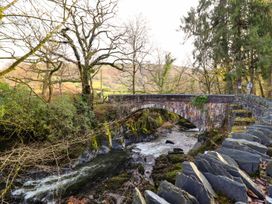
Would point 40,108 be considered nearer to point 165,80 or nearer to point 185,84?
point 165,80

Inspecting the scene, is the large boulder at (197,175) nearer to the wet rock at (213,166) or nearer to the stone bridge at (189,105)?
the wet rock at (213,166)

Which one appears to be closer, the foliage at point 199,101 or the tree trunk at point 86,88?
the foliage at point 199,101

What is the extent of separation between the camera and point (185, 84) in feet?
87.0

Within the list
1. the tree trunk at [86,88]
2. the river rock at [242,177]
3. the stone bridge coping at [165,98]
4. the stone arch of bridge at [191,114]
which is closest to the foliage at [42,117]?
the tree trunk at [86,88]

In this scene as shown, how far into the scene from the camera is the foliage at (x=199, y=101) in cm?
1397

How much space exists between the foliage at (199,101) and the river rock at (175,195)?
12.5 metres

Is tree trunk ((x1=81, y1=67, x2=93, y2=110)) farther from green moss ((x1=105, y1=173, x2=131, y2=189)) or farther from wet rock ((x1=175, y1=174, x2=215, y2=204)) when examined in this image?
wet rock ((x1=175, y1=174, x2=215, y2=204))

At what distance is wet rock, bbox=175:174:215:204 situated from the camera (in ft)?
6.26

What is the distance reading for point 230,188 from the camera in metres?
2.07

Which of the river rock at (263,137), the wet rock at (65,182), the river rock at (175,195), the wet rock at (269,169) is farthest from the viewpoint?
the wet rock at (65,182)

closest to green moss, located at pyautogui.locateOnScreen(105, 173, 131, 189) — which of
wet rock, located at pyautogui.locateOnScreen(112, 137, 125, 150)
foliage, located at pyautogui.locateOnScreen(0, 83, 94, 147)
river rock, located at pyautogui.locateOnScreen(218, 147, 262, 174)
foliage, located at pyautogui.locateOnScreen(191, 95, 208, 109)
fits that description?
foliage, located at pyautogui.locateOnScreen(0, 83, 94, 147)

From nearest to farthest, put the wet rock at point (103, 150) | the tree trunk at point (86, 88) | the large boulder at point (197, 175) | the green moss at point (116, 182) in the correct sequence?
the large boulder at point (197, 175) → the green moss at point (116, 182) → the wet rock at point (103, 150) → the tree trunk at point (86, 88)

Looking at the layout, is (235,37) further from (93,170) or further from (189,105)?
(93,170)

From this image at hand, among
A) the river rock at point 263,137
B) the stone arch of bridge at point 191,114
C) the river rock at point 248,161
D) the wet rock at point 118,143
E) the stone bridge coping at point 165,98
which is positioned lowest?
the wet rock at point 118,143
